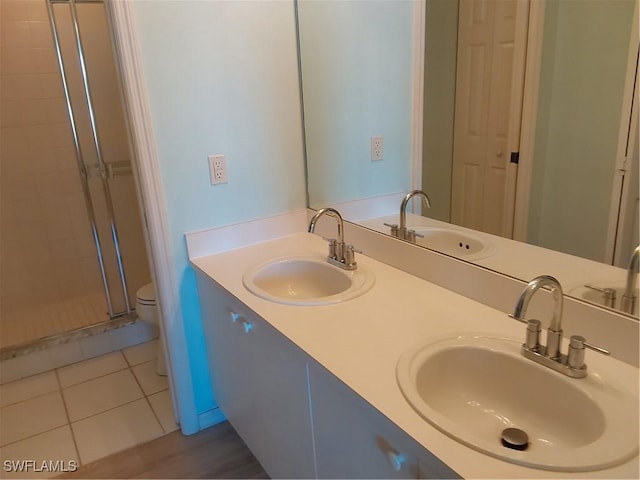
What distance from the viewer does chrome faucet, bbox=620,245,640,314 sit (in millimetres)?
1058

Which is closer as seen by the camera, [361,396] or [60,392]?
[361,396]

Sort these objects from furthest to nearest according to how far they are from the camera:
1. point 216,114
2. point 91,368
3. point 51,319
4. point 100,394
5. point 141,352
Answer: point 51,319 → point 141,352 → point 91,368 → point 100,394 → point 216,114

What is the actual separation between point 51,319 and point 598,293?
10.1 feet

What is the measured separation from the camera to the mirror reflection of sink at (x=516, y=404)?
0.80m

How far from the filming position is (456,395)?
116 cm

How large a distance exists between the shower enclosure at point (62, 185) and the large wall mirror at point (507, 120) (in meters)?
1.61

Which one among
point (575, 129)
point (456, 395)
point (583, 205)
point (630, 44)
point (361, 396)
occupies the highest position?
point (630, 44)

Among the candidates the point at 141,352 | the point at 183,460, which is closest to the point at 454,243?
the point at 183,460

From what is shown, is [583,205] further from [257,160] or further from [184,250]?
[184,250]

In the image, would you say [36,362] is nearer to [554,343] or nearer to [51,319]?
[51,319]

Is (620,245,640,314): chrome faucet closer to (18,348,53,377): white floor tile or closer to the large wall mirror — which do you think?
the large wall mirror

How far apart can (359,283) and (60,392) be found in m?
1.76

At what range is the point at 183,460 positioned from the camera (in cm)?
194

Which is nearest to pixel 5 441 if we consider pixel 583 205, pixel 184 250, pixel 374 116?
pixel 184 250
